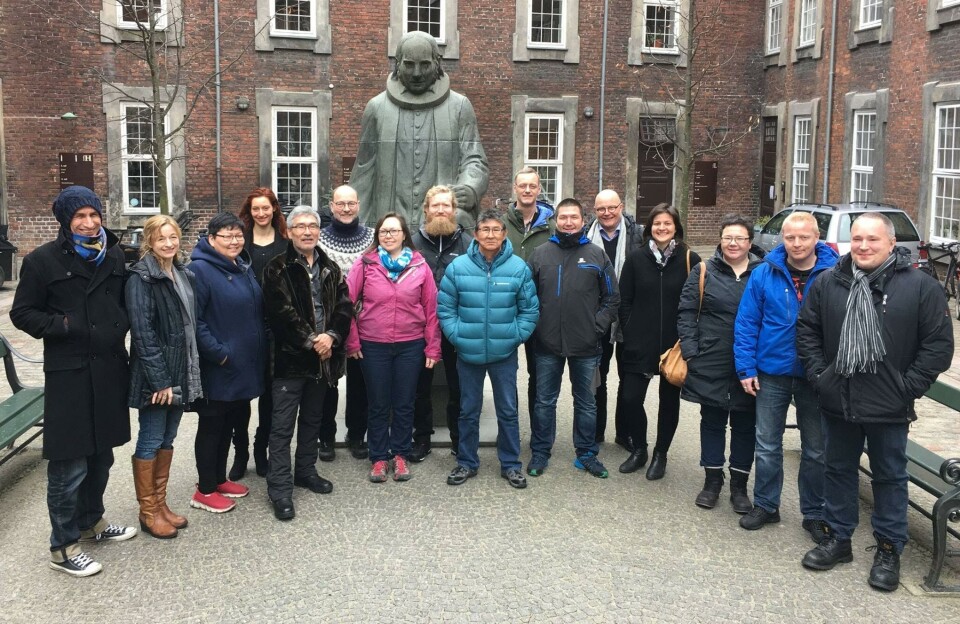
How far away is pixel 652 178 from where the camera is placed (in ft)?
75.2

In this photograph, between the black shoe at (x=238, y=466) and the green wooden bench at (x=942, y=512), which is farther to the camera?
the black shoe at (x=238, y=466)

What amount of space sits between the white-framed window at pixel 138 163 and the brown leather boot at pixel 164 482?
15584 mm

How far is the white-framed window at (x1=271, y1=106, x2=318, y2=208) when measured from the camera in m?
20.8

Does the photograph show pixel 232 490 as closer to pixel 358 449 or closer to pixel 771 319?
pixel 358 449

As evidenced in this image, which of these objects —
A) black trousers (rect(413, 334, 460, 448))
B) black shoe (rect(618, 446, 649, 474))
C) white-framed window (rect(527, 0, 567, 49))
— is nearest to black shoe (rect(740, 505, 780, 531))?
black shoe (rect(618, 446, 649, 474))

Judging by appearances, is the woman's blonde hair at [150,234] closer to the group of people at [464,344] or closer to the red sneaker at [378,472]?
the group of people at [464,344]

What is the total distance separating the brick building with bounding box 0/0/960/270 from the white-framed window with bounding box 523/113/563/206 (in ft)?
0.15

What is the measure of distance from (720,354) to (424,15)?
16.7 metres

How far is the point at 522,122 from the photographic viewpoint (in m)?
21.7

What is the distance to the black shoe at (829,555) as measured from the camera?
16.9ft

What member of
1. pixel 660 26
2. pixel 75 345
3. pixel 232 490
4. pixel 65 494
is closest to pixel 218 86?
pixel 660 26

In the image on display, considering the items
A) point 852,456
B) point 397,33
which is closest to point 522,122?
Result: point 397,33

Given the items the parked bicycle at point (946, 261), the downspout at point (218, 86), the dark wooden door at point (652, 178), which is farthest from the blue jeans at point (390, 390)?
the dark wooden door at point (652, 178)

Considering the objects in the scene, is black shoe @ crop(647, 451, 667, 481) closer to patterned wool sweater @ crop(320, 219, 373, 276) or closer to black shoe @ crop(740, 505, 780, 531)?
black shoe @ crop(740, 505, 780, 531)
